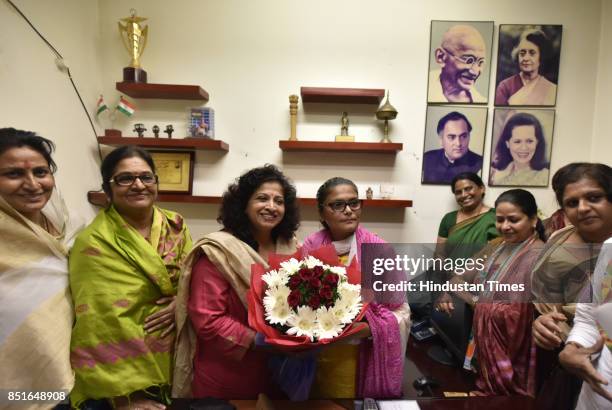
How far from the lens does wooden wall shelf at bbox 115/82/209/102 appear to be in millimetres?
2371

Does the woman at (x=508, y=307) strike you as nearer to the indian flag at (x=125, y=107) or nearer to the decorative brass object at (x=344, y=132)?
the decorative brass object at (x=344, y=132)

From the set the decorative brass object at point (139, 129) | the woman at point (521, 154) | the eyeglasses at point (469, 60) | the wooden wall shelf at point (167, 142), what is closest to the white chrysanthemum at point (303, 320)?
the wooden wall shelf at point (167, 142)

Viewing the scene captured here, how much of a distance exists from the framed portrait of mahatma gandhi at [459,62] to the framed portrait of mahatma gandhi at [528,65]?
12 cm

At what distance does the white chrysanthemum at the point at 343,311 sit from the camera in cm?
86

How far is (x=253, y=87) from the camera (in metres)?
2.56

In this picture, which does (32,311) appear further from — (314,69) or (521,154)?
(521,154)

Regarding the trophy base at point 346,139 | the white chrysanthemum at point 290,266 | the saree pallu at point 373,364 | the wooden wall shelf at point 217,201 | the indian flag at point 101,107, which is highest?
the indian flag at point 101,107

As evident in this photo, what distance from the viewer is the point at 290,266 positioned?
0.94m

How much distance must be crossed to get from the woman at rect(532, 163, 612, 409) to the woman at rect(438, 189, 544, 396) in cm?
6

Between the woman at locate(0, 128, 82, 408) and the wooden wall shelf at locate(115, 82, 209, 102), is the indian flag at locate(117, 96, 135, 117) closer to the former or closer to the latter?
the wooden wall shelf at locate(115, 82, 209, 102)

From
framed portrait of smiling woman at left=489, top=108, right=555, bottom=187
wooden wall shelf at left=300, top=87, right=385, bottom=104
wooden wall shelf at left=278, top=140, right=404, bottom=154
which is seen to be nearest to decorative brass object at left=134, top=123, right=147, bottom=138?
wooden wall shelf at left=278, top=140, right=404, bottom=154

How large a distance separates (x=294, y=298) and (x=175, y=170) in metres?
2.08

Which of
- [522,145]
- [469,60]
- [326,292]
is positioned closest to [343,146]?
[469,60]

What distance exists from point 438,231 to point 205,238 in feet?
6.88
